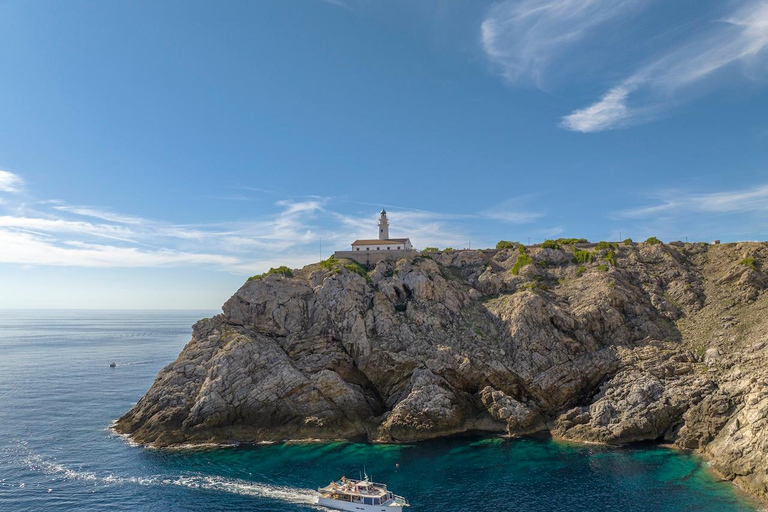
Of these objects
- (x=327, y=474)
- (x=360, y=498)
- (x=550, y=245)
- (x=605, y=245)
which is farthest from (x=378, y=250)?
(x=360, y=498)

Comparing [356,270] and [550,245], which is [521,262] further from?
[356,270]

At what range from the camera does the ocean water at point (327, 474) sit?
144 feet

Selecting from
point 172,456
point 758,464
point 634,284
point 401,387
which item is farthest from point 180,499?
point 634,284

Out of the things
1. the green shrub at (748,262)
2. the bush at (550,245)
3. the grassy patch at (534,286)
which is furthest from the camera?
the bush at (550,245)

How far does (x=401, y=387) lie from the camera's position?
68.8 m

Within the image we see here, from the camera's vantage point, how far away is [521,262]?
300 feet

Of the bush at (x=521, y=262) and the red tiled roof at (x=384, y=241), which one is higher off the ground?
the red tiled roof at (x=384, y=241)

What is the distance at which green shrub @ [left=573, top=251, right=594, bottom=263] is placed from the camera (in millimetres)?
90875

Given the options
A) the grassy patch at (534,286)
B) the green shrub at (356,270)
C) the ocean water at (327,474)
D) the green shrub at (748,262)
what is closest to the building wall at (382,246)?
the green shrub at (356,270)

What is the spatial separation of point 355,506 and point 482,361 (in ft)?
106

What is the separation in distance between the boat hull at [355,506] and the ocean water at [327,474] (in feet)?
4.68

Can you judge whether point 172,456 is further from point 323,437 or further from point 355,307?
point 355,307

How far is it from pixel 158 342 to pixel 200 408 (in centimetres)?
13949

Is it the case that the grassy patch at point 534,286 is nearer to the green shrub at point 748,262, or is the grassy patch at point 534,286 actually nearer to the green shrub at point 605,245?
the green shrub at point 605,245
